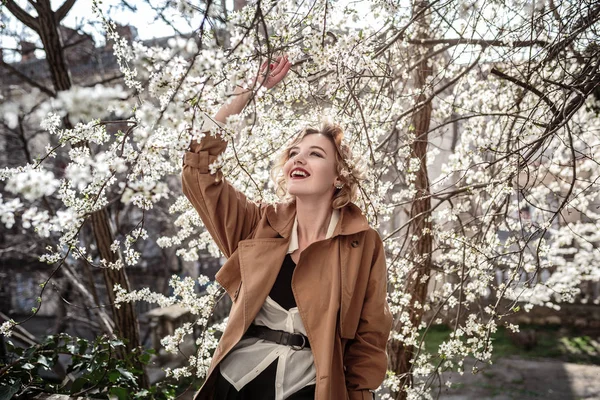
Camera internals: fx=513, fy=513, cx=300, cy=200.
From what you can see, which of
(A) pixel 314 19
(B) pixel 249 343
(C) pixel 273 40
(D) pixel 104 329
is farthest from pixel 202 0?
(D) pixel 104 329

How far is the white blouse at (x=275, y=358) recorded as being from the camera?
6.04 feet

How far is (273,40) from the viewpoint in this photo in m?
1.87

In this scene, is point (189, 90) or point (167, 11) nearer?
point (189, 90)

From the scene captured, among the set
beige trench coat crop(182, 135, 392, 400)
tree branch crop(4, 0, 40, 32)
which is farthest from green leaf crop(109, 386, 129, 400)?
tree branch crop(4, 0, 40, 32)

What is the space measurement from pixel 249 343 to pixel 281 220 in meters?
0.50

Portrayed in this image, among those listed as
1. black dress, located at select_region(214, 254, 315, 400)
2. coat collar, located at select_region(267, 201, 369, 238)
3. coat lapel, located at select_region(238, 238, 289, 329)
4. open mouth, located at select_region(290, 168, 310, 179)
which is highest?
open mouth, located at select_region(290, 168, 310, 179)

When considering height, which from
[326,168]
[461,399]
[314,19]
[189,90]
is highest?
[314,19]

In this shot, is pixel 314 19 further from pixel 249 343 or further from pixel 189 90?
pixel 249 343

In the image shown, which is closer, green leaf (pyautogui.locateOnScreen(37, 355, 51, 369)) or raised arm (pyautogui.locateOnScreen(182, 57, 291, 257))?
raised arm (pyautogui.locateOnScreen(182, 57, 291, 257))

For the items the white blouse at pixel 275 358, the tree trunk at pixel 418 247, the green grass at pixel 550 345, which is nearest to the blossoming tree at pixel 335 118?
the tree trunk at pixel 418 247

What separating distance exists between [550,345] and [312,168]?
8.24 m

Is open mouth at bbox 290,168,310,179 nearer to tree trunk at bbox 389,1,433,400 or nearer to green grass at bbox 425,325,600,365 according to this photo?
tree trunk at bbox 389,1,433,400

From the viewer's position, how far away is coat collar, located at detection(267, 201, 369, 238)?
2021 millimetres

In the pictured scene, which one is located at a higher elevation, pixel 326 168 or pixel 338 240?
pixel 326 168
